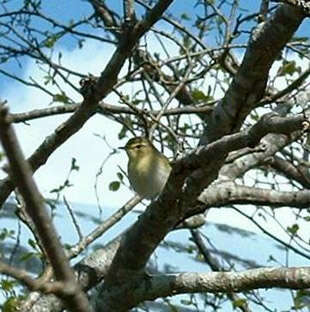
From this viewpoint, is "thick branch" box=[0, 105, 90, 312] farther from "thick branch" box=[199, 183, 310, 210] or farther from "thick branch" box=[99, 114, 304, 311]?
"thick branch" box=[199, 183, 310, 210]

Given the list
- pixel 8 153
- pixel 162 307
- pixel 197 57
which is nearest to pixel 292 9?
pixel 8 153

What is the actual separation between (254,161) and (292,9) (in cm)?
91

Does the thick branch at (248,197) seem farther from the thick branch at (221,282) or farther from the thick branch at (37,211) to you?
the thick branch at (37,211)

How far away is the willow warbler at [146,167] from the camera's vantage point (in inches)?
107

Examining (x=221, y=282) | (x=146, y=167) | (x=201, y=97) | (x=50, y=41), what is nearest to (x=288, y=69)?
(x=201, y=97)

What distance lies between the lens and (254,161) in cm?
241

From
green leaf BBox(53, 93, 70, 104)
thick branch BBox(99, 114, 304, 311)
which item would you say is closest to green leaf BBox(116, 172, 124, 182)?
green leaf BBox(53, 93, 70, 104)

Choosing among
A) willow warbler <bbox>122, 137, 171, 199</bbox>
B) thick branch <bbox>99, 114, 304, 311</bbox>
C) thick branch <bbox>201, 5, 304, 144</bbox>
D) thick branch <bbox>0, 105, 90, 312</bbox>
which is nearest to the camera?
thick branch <bbox>0, 105, 90, 312</bbox>

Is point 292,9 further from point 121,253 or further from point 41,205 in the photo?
point 41,205

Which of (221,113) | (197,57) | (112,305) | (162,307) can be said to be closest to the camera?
(221,113)

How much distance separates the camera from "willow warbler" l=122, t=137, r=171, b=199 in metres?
2.72

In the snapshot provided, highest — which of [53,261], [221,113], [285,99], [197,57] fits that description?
[197,57]

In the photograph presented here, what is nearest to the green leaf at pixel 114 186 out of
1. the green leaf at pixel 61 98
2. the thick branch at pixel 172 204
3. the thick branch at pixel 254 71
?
the green leaf at pixel 61 98

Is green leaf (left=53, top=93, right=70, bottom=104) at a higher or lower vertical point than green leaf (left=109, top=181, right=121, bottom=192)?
higher
